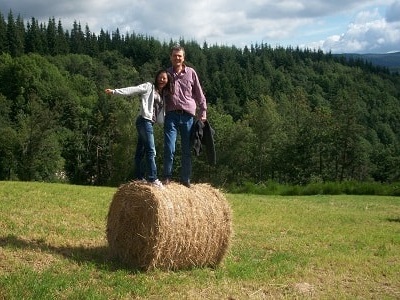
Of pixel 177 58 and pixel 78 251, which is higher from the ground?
pixel 177 58

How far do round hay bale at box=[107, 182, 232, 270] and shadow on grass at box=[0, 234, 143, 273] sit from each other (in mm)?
163

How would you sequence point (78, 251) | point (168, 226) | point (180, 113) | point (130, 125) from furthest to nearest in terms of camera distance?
point (130, 125), point (180, 113), point (78, 251), point (168, 226)

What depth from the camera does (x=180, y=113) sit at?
8.03 metres

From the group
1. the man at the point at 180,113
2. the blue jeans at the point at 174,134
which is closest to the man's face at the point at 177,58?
the man at the point at 180,113

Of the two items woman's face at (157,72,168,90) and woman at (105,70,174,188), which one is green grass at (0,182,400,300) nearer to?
woman at (105,70,174,188)

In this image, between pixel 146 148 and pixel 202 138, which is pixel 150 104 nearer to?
pixel 146 148

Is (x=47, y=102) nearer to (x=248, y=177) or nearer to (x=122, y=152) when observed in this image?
(x=122, y=152)

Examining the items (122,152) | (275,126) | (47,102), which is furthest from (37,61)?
(275,126)

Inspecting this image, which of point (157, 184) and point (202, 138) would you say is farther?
point (202, 138)

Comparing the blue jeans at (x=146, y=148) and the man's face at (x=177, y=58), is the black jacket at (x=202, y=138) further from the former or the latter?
the man's face at (x=177, y=58)

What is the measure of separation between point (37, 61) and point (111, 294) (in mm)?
87120

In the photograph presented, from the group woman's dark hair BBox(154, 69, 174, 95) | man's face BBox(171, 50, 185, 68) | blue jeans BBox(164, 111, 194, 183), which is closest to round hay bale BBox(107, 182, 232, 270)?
blue jeans BBox(164, 111, 194, 183)

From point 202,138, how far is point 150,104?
40.3 inches

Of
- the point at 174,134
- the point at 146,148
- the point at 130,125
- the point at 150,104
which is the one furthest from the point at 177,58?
the point at 130,125
